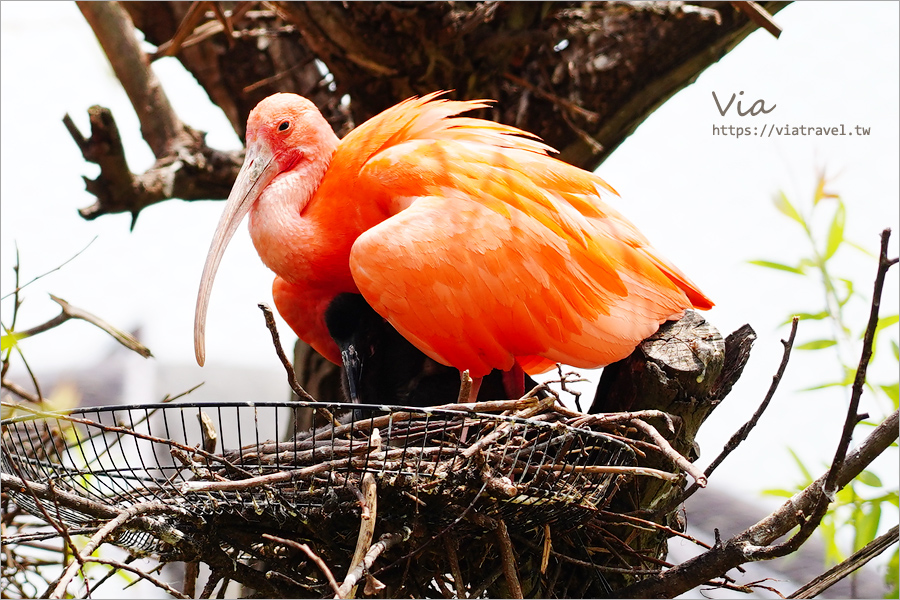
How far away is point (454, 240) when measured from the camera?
2.23 m

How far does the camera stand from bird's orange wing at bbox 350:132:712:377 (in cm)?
221

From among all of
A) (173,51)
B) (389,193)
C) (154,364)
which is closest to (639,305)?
(389,193)

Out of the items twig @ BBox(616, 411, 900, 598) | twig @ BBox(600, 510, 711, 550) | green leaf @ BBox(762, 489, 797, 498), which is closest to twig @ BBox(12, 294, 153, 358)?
twig @ BBox(600, 510, 711, 550)

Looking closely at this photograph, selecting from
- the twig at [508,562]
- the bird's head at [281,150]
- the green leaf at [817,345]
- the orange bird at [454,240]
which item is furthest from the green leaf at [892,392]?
the bird's head at [281,150]

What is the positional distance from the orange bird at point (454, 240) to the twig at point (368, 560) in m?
0.61

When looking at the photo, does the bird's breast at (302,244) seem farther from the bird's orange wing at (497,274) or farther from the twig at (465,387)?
the twig at (465,387)

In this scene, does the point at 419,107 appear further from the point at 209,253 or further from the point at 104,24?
the point at 104,24

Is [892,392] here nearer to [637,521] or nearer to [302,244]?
[637,521]

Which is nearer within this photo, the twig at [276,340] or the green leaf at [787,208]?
the twig at [276,340]

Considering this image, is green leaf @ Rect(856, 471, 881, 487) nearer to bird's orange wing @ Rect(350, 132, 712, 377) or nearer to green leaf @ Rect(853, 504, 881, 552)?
green leaf @ Rect(853, 504, 881, 552)

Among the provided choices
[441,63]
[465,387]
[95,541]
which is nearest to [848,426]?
[465,387]

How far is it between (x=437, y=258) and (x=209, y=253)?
2.80 ft

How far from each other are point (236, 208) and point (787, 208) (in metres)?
1.86

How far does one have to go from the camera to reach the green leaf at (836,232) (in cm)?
273
